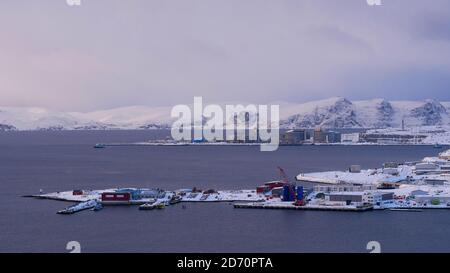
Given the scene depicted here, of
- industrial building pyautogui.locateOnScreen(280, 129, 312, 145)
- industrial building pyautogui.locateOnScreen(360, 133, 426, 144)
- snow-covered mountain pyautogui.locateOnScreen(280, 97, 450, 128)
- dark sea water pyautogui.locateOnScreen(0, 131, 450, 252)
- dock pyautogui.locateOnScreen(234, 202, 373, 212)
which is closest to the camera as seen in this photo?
dark sea water pyautogui.locateOnScreen(0, 131, 450, 252)

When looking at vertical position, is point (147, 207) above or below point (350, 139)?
below

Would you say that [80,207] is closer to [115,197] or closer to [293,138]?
[115,197]

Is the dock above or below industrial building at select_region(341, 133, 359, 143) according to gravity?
below

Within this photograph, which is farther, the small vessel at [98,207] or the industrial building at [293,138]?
the industrial building at [293,138]

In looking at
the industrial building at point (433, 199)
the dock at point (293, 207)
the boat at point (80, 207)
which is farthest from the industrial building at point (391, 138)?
the boat at point (80, 207)

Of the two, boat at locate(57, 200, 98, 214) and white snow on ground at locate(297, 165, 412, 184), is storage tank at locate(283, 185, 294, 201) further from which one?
white snow on ground at locate(297, 165, 412, 184)

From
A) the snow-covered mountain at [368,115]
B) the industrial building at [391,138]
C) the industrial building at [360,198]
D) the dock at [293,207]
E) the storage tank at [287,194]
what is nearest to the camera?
the dock at [293,207]

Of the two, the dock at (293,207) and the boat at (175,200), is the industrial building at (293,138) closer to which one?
the boat at (175,200)

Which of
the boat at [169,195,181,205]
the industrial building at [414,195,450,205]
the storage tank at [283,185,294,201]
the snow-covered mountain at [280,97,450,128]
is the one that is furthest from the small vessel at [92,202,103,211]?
the snow-covered mountain at [280,97,450,128]

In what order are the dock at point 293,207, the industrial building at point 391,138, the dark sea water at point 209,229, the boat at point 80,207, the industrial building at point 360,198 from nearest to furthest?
the dark sea water at point 209,229
the boat at point 80,207
the dock at point 293,207
the industrial building at point 360,198
the industrial building at point 391,138

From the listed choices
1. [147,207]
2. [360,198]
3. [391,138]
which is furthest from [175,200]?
[391,138]

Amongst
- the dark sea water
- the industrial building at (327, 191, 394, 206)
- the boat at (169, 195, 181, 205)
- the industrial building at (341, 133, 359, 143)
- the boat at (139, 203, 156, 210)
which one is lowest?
the dark sea water

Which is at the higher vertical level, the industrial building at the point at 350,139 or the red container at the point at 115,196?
the industrial building at the point at 350,139

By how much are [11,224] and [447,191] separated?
Result: 203 inches
